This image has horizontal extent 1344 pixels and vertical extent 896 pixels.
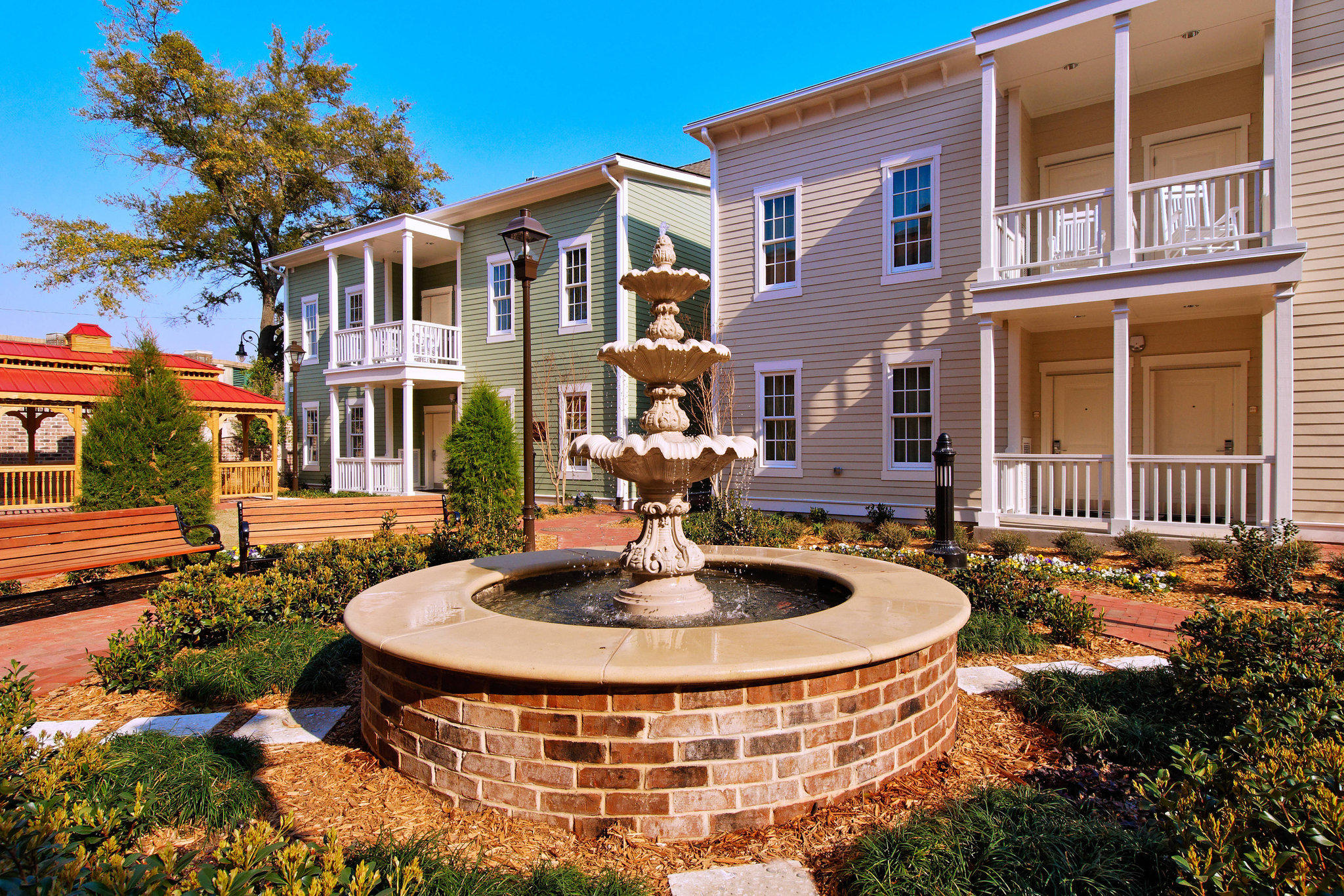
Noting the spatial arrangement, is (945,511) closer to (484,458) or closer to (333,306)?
(484,458)

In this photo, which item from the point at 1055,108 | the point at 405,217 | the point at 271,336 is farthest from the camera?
the point at 271,336

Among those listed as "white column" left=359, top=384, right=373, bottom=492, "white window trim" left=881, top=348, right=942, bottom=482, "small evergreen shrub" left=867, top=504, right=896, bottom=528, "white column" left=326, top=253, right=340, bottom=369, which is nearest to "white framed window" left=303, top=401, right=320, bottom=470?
Result: "white column" left=326, top=253, right=340, bottom=369

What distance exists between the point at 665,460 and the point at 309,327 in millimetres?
23672

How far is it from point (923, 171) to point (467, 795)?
12700 millimetres

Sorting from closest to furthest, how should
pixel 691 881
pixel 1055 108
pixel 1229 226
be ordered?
pixel 691 881
pixel 1229 226
pixel 1055 108

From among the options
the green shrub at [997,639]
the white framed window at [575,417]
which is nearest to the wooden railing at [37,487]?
the white framed window at [575,417]

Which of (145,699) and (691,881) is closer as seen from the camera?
(691,881)

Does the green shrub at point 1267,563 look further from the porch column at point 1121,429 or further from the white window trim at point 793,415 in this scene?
the white window trim at point 793,415

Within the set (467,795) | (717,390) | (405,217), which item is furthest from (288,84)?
(467,795)

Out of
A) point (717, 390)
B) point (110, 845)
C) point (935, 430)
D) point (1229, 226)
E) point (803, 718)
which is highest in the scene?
point (1229, 226)

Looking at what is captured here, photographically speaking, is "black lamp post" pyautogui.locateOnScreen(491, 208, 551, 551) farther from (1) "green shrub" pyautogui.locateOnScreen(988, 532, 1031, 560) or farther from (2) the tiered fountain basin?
(1) "green shrub" pyautogui.locateOnScreen(988, 532, 1031, 560)

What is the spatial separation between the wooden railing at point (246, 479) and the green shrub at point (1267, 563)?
21369 millimetres

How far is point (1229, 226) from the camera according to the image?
9492mm

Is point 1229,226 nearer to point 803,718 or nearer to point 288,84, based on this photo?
point 803,718
